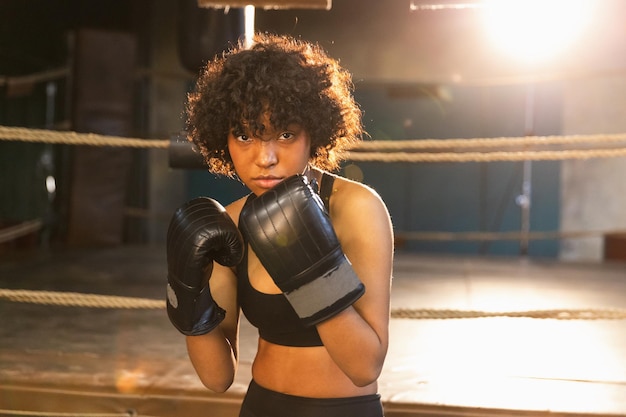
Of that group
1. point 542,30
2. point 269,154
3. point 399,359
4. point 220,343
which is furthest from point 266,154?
point 542,30

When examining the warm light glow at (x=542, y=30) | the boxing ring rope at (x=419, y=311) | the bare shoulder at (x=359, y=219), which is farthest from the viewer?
the warm light glow at (x=542, y=30)

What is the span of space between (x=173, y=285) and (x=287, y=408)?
241 millimetres

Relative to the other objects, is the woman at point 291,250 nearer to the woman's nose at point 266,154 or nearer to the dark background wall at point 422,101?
the woman's nose at point 266,154

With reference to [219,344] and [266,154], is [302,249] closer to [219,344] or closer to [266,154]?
[266,154]

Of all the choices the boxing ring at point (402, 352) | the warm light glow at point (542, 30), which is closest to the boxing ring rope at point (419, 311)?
the boxing ring at point (402, 352)

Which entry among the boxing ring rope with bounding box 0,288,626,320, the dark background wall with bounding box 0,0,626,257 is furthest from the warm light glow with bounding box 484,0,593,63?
the boxing ring rope with bounding box 0,288,626,320

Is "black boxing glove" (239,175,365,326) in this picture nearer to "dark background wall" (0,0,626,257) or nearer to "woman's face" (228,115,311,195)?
"woman's face" (228,115,311,195)

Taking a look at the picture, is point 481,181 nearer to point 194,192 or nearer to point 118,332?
point 194,192

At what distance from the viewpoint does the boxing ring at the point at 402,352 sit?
1.57 metres

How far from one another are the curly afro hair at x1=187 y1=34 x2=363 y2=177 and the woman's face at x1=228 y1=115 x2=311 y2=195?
1cm

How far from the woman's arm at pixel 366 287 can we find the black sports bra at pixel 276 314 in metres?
0.05

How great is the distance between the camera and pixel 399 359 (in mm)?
1898

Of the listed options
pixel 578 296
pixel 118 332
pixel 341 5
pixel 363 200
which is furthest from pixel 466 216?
pixel 363 200

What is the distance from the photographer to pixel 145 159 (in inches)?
213
